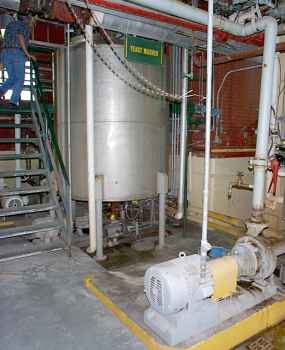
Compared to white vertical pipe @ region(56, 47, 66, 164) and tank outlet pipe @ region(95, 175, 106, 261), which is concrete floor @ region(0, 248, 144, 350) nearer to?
tank outlet pipe @ region(95, 175, 106, 261)

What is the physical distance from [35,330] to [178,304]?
3.87 ft

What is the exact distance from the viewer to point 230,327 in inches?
102

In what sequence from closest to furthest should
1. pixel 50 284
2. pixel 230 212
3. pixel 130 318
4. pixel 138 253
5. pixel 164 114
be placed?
pixel 130 318 < pixel 50 284 < pixel 138 253 < pixel 164 114 < pixel 230 212

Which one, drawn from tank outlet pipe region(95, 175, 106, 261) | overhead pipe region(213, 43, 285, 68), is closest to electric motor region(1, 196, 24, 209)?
tank outlet pipe region(95, 175, 106, 261)

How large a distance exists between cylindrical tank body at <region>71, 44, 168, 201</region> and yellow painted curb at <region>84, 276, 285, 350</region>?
5.45 feet

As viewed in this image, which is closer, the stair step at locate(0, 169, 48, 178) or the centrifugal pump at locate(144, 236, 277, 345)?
the centrifugal pump at locate(144, 236, 277, 345)

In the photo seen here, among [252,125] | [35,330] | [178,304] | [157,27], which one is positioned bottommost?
[35,330]

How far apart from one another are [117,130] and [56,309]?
91.6 inches

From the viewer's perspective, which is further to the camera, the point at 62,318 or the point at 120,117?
the point at 120,117

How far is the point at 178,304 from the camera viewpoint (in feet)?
7.56

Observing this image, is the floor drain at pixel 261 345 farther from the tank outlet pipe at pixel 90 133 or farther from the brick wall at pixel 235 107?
the brick wall at pixel 235 107

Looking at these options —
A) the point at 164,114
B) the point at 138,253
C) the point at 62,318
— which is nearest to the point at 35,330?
the point at 62,318

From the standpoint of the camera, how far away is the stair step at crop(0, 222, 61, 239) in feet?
12.2

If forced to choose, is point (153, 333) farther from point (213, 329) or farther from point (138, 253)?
point (138, 253)
